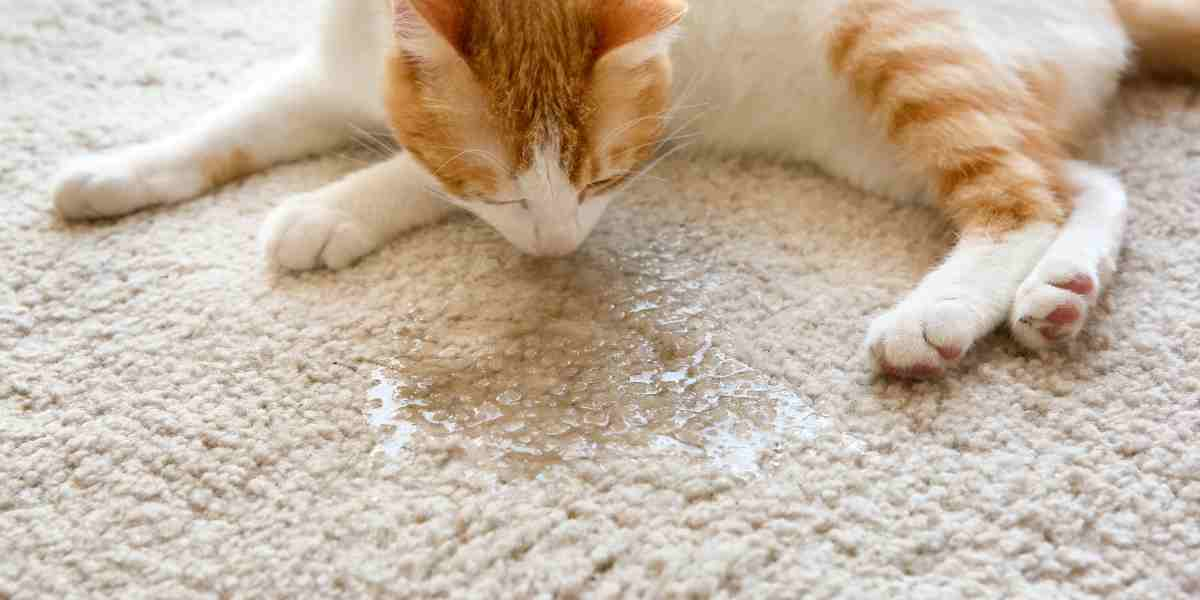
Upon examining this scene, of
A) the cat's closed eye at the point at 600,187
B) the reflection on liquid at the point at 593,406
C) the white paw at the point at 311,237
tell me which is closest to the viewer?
the reflection on liquid at the point at 593,406

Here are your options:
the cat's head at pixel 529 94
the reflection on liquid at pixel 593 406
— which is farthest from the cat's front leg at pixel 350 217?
the reflection on liquid at pixel 593 406

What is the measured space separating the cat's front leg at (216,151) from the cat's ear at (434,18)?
50cm

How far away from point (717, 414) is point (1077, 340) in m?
0.44

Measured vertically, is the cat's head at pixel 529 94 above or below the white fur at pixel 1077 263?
above

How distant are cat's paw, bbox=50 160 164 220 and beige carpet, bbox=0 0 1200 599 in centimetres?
4

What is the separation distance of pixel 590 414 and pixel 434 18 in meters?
0.46

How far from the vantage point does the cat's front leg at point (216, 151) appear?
4.64 feet

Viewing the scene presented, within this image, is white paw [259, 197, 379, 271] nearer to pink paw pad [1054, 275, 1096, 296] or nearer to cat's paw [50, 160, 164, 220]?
cat's paw [50, 160, 164, 220]

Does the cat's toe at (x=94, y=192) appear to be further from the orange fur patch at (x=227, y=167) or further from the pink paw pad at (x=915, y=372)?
the pink paw pad at (x=915, y=372)

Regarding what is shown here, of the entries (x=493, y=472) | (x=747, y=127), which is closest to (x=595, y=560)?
(x=493, y=472)

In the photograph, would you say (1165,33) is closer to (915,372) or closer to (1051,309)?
(1051,309)

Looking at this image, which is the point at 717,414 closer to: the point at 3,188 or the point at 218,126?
the point at 218,126

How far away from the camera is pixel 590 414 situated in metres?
1.11

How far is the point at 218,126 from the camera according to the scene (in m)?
1.51
